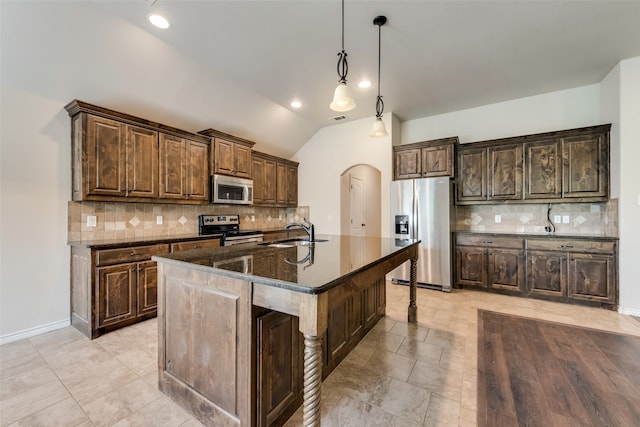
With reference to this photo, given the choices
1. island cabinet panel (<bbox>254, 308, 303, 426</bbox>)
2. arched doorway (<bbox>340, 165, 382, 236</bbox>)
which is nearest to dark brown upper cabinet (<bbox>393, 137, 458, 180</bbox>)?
arched doorway (<bbox>340, 165, 382, 236</bbox>)

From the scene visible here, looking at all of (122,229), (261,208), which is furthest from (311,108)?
(122,229)

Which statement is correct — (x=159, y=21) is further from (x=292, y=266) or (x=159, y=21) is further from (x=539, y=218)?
(x=539, y=218)

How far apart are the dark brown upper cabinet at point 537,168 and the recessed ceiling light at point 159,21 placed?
416cm

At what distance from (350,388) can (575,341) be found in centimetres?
228

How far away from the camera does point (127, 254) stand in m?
2.78

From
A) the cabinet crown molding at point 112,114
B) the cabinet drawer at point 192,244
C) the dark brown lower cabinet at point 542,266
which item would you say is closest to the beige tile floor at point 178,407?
the dark brown lower cabinet at point 542,266

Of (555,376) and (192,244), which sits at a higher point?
(192,244)

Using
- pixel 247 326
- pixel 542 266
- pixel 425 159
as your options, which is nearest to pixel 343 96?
pixel 247 326

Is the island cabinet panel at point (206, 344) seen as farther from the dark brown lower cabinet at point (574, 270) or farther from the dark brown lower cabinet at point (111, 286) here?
the dark brown lower cabinet at point (574, 270)

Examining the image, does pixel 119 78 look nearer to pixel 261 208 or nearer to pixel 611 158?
pixel 261 208

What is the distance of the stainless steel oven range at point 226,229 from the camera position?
401 cm

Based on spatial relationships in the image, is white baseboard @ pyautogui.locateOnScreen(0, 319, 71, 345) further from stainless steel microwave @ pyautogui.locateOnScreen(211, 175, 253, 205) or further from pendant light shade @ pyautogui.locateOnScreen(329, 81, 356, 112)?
pendant light shade @ pyautogui.locateOnScreen(329, 81, 356, 112)

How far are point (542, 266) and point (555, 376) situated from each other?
2.20m

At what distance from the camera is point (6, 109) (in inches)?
98.0
